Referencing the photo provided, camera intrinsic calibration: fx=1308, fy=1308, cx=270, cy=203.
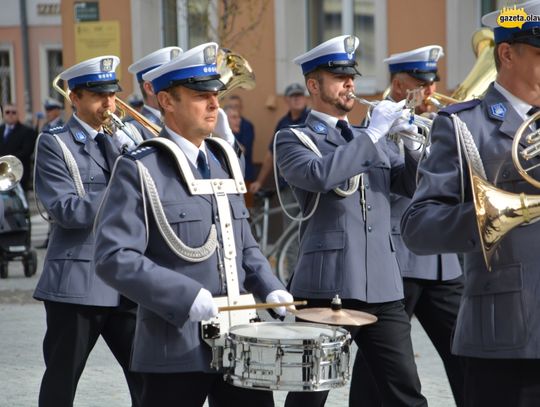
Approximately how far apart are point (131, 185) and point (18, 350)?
4952 mm

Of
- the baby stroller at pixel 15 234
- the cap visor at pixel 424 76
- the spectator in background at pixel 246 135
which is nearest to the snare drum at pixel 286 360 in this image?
the cap visor at pixel 424 76

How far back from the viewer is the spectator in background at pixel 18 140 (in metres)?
19.4

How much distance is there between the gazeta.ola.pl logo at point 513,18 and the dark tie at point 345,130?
6.12 ft

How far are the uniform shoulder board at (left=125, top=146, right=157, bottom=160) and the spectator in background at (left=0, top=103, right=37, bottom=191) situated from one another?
1511 cm

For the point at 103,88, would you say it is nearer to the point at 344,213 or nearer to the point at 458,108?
the point at 344,213

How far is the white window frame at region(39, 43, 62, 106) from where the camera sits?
101ft

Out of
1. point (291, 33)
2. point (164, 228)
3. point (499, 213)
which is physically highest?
point (291, 33)

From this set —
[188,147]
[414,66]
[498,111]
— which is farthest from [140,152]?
[414,66]

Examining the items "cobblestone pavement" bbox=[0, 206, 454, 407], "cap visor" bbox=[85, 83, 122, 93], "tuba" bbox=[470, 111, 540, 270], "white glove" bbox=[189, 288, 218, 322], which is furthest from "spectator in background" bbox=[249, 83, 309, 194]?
"tuba" bbox=[470, 111, 540, 270]

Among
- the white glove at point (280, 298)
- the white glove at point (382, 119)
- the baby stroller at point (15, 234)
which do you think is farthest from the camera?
the baby stroller at point (15, 234)

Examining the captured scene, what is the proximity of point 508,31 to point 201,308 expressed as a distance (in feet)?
4.18

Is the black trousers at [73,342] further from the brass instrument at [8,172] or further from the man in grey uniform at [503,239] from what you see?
the man in grey uniform at [503,239]

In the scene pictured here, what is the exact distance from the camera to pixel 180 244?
170 inches

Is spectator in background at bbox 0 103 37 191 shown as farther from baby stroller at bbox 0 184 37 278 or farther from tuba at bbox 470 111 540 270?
tuba at bbox 470 111 540 270
